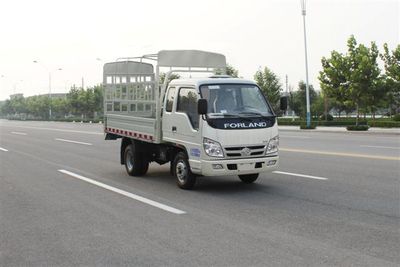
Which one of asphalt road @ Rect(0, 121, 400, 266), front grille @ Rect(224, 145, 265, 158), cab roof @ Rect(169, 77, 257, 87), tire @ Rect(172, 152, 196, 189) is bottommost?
asphalt road @ Rect(0, 121, 400, 266)

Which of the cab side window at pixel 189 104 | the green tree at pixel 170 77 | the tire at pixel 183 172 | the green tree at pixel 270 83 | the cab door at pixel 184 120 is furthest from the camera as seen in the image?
the green tree at pixel 270 83

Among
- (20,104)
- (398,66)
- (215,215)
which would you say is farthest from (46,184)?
(20,104)

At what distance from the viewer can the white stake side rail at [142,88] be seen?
35.0ft

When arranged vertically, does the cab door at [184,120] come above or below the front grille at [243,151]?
above

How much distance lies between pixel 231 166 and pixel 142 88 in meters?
3.72

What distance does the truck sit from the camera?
879cm

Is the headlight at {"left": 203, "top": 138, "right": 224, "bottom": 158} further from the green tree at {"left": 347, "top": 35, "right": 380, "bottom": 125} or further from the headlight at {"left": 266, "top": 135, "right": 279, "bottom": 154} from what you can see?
the green tree at {"left": 347, "top": 35, "right": 380, "bottom": 125}

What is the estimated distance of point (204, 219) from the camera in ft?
23.0

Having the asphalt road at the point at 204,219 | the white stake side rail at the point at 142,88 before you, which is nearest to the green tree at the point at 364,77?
the asphalt road at the point at 204,219

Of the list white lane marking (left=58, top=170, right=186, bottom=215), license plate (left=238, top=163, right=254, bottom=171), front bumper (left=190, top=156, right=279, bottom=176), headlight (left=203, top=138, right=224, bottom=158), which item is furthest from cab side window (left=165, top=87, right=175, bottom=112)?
license plate (left=238, top=163, right=254, bottom=171)

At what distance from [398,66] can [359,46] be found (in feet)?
11.6

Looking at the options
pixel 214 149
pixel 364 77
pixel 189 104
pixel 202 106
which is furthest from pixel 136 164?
pixel 364 77

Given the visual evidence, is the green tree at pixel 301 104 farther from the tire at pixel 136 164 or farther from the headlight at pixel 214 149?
the headlight at pixel 214 149

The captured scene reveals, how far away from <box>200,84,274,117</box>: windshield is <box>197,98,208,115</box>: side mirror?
23cm
